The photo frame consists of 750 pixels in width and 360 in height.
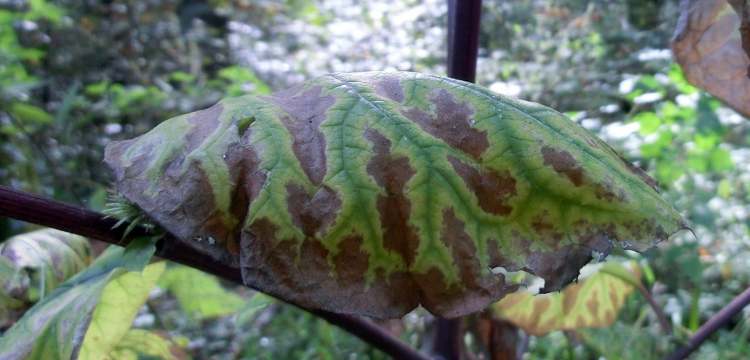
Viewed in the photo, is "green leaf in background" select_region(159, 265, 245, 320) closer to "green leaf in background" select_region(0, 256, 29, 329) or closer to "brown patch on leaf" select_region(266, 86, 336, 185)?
"green leaf in background" select_region(0, 256, 29, 329)

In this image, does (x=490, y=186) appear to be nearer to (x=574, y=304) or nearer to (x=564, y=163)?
(x=564, y=163)

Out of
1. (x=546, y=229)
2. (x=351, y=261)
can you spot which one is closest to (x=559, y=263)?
(x=546, y=229)

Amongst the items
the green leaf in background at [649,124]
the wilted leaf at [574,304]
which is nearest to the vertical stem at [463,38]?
the wilted leaf at [574,304]

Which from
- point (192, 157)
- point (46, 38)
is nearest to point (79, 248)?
point (192, 157)

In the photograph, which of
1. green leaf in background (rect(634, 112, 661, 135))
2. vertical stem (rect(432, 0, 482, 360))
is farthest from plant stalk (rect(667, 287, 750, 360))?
green leaf in background (rect(634, 112, 661, 135))

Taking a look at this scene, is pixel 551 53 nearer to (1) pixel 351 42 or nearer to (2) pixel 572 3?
(2) pixel 572 3

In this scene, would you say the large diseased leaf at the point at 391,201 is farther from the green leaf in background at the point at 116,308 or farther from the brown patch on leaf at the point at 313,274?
the green leaf in background at the point at 116,308
